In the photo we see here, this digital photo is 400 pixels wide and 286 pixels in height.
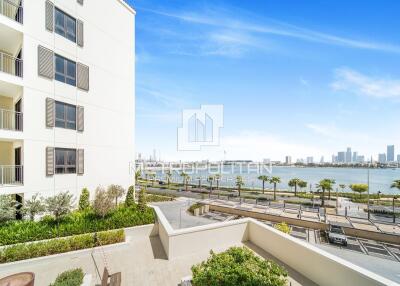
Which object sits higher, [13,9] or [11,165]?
[13,9]

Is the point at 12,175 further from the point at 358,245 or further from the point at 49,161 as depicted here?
A: the point at 358,245

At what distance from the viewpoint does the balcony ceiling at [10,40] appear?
978cm

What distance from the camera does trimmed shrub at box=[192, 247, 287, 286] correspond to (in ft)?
12.8

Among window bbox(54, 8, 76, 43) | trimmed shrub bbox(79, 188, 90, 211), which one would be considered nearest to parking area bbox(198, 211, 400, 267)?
trimmed shrub bbox(79, 188, 90, 211)

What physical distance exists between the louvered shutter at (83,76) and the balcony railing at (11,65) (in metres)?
2.66

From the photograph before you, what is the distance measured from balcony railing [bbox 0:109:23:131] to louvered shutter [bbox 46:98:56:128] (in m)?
1.04

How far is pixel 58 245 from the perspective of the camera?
25.2 feet

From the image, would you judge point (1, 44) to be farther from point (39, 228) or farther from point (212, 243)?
point (212, 243)

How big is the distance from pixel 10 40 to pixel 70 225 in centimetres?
952

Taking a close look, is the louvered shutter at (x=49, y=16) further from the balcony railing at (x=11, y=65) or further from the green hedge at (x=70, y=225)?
the green hedge at (x=70, y=225)

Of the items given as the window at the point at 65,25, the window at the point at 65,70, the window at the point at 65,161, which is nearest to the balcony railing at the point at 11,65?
the window at the point at 65,70

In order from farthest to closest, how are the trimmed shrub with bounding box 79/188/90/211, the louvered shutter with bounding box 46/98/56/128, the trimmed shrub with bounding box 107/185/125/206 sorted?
1. the trimmed shrub with bounding box 107/185/125/206
2. the trimmed shrub with bounding box 79/188/90/211
3. the louvered shutter with bounding box 46/98/56/128

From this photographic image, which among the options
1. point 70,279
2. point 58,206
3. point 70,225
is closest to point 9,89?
point 58,206

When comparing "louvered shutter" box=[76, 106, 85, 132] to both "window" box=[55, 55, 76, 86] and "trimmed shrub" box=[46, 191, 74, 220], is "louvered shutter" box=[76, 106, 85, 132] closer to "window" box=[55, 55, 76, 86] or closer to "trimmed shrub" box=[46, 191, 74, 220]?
"window" box=[55, 55, 76, 86]
